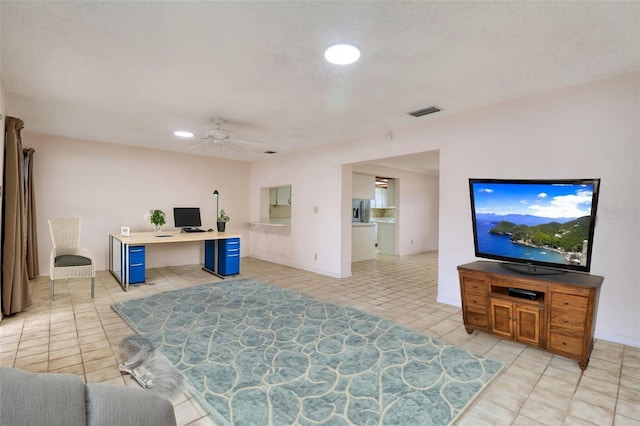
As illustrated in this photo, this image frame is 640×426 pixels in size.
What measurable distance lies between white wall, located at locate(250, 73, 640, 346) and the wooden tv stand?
Result: 0.47 meters

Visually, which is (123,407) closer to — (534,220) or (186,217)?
(534,220)

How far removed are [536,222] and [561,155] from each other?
86 cm

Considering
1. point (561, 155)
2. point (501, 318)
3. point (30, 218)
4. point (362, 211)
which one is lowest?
point (501, 318)

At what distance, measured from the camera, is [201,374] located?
7.44ft

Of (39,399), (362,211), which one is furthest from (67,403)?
(362,211)

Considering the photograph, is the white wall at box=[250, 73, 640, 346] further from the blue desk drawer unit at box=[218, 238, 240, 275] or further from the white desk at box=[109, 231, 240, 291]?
the white desk at box=[109, 231, 240, 291]

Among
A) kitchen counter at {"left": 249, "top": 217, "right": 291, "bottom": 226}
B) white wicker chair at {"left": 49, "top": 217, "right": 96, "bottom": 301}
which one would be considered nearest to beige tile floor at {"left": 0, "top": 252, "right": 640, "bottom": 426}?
white wicker chair at {"left": 49, "top": 217, "right": 96, "bottom": 301}

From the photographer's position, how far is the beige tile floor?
1.92 metres

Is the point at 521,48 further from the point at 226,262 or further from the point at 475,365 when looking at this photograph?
the point at 226,262

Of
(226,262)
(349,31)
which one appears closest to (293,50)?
(349,31)

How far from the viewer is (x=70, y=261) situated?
404 cm

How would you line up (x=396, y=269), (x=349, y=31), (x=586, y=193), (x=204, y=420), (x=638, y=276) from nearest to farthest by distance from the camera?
(x=204, y=420) → (x=349, y=31) → (x=586, y=193) → (x=638, y=276) → (x=396, y=269)

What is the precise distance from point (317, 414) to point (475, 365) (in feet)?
4.48

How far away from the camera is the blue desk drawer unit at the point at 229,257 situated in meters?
5.43
